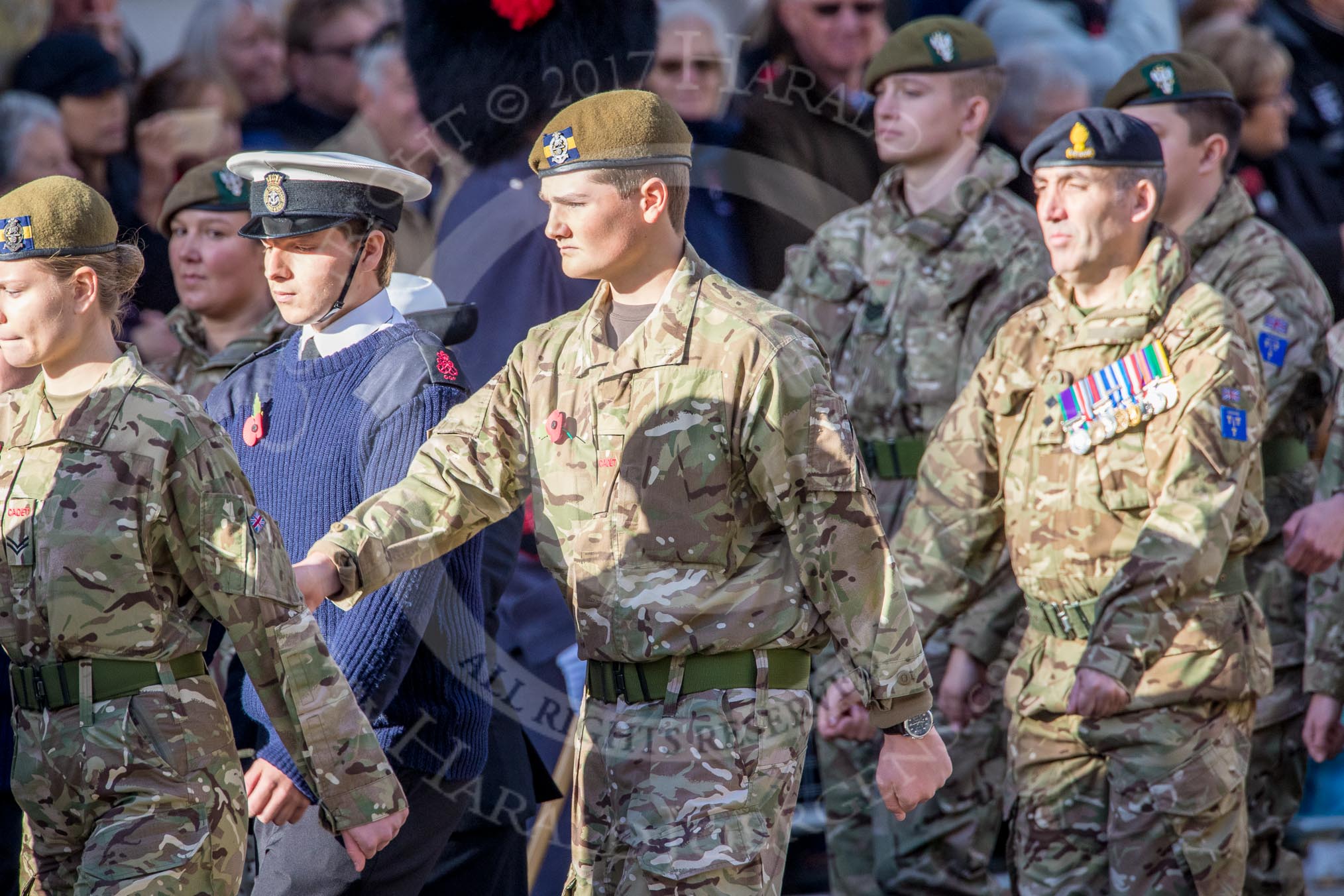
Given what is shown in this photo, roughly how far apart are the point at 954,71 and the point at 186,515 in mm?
3280

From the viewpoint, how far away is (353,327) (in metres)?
3.93

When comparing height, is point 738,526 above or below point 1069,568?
above

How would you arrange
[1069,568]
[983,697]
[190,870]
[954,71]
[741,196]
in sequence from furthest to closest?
1. [741,196]
2. [954,71]
3. [983,697]
4. [1069,568]
5. [190,870]

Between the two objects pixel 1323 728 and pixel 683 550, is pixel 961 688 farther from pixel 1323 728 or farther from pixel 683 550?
pixel 683 550

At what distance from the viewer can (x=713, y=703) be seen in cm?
328

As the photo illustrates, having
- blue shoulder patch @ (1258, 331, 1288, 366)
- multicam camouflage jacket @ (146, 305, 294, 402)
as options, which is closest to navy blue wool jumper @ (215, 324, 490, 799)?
multicam camouflage jacket @ (146, 305, 294, 402)

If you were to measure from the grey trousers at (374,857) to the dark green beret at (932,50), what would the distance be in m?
2.82

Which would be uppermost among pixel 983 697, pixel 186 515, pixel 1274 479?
pixel 186 515

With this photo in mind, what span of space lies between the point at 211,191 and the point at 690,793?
2.89 meters

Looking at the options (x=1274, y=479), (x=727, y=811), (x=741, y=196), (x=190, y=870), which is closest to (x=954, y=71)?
(x=741, y=196)

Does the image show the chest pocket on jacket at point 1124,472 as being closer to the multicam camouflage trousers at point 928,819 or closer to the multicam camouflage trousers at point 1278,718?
the multicam camouflage trousers at point 928,819

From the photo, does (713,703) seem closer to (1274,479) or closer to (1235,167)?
Answer: (1274,479)

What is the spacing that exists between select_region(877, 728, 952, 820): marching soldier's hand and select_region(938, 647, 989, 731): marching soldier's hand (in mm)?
1575

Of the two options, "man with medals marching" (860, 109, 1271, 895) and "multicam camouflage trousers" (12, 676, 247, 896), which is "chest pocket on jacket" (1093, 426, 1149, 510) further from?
"multicam camouflage trousers" (12, 676, 247, 896)
